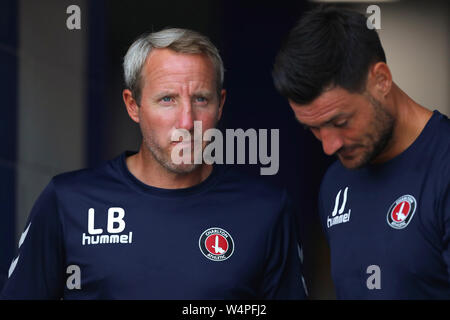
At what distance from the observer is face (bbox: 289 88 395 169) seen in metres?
3.72

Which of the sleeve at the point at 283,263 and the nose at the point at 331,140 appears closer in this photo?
the nose at the point at 331,140

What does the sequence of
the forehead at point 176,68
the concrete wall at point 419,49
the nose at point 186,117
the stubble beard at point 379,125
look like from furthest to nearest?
the concrete wall at point 419,49
the forehead at point 176,68
the nose at point 186,117
the stubble beard at point 379,125

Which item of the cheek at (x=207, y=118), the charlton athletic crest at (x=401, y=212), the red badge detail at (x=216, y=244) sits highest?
the cheek at (x=207, y=118)

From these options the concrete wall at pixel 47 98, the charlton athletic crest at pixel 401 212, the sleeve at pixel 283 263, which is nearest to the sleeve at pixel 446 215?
the charlton athletic crest at pixel 401 212

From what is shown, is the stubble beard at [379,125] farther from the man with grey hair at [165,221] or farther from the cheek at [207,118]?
the cheek at [207,118]

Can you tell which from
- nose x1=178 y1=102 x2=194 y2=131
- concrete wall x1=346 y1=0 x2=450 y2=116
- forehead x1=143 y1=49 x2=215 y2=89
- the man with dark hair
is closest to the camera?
the man with dark hair

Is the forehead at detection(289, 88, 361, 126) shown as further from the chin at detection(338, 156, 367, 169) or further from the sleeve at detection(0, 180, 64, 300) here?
the sleeve at detection(0, 180, 64, 300)

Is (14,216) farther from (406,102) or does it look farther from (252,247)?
(406,102)

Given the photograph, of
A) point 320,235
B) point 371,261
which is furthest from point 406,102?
point 320,235

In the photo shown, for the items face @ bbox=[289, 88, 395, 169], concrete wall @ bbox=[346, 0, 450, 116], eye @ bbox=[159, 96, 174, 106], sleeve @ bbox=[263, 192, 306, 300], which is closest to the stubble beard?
face @ bbox=[289, 88, 395, 169]

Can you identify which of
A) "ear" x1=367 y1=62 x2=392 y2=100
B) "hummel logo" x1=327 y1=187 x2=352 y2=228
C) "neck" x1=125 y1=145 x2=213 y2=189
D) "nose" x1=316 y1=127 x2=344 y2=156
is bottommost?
"hummel logo" x1=327 y1=187 x2=352 y2=228

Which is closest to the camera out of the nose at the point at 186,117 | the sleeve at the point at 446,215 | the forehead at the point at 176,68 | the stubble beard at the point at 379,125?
the sleeve at the point at 446,215

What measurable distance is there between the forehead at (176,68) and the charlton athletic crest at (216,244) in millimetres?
602

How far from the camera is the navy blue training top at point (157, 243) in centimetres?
383
